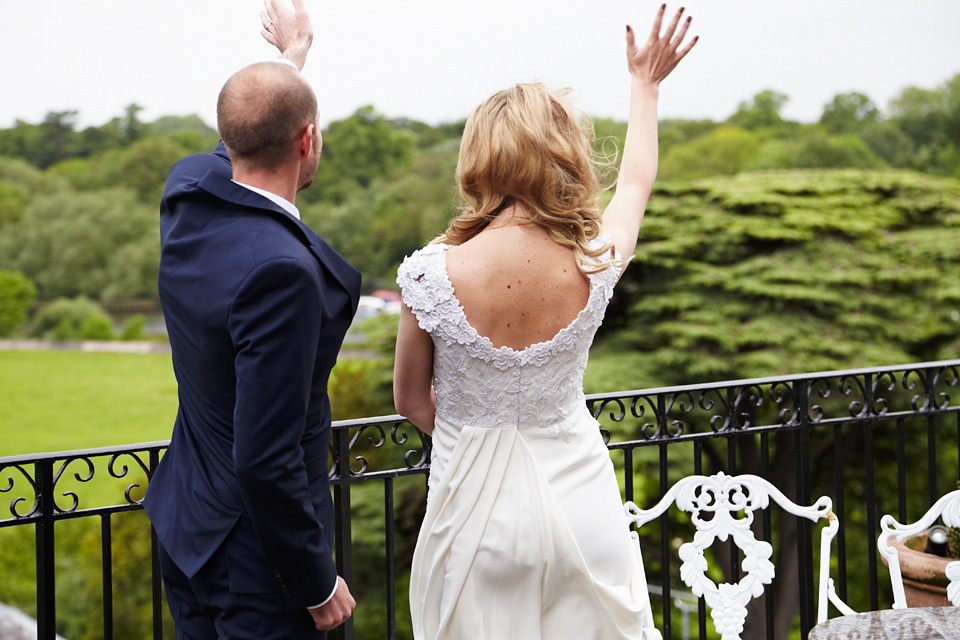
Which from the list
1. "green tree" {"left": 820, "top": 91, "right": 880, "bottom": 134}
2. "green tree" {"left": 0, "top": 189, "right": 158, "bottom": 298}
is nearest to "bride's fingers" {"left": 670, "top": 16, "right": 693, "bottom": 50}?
"green tree" {"left": 820, "top": 91, "right": 880, "bottom": 134}

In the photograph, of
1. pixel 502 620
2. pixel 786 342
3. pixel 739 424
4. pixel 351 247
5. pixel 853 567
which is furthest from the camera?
pixel 351 247

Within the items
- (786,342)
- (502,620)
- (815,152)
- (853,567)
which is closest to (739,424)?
(502,620)

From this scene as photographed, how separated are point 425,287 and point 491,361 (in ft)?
0.60

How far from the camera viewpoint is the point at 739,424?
3.02 meters

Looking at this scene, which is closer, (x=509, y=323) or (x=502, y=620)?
(x=509, y=323)

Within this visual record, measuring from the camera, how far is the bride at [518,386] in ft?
5.02

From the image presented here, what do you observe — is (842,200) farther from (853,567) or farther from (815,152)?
(815,152)

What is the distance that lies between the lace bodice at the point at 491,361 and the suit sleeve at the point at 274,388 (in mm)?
272

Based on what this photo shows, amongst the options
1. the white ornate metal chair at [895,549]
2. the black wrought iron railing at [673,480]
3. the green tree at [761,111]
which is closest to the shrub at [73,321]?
Answer: the black wrought iron railing at [673,480]

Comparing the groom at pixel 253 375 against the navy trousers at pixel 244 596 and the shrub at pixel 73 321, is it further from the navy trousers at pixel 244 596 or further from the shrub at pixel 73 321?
the shrub at pixel 73 321

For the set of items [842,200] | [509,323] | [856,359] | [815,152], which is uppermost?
[815,152]

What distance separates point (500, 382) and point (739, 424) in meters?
1.69

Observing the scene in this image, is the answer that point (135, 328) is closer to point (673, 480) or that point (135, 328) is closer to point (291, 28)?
point (673, 480)

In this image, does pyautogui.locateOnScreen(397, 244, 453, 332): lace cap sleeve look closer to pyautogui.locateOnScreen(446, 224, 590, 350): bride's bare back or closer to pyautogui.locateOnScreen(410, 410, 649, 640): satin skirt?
pyautogui.locateOnScreen(446, 224, 590, 350): bride's bare back
